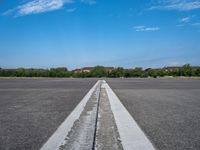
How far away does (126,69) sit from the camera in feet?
523

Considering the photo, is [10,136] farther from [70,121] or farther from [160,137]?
[160,137]

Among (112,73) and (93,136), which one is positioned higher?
(112,73)

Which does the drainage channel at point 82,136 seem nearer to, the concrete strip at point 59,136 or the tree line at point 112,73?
the concrete strip at point 59,136

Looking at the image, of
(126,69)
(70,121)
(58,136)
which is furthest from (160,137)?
(126,69)

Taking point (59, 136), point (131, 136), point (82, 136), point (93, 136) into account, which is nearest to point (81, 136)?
point (82, 136)

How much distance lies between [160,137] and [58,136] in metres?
1.47

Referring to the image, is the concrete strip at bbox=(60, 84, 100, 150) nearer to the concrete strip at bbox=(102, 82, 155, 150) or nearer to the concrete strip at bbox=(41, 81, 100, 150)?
the concrete strip at bbox=(41, 81, 100, 150)

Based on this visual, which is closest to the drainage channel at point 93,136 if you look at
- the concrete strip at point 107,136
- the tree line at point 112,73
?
the concrete strip at point 107,136

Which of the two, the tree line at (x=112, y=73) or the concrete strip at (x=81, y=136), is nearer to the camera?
the concrete strip at (x=81, y=136)

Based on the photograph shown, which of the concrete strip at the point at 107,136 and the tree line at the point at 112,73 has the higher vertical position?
the tree line at the point at 112,73

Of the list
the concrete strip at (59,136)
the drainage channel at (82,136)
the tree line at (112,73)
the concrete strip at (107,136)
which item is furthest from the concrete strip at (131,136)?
the tree line at (112,73)

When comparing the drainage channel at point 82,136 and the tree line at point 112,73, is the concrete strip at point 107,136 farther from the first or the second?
the tree line at point 112,73

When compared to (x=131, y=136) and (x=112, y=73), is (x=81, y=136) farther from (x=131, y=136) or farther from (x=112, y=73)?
(x=112, y=73)

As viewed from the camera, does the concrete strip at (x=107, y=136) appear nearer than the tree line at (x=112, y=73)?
Yes
